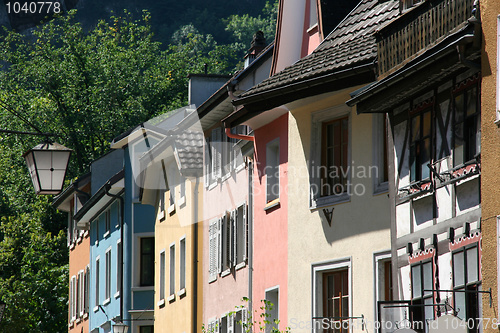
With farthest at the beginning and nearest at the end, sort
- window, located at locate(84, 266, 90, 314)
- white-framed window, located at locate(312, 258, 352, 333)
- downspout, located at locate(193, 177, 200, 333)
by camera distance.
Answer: window, located at locate(84, 266, 90, 314), downspout, located at locate(193, 177, 200, 333), white-framed window, located at locate(312, 258, 352, 333)

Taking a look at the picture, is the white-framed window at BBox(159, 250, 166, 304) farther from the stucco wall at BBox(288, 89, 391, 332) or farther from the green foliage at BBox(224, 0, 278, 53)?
the green foliage at BBox(224, 0, 278, 53)

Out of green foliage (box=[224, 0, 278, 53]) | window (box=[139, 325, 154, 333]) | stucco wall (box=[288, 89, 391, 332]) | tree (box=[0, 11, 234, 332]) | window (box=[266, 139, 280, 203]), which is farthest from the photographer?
green foliage (box=[224, 0, 278, 53])

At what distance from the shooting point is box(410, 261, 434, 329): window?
615 inches

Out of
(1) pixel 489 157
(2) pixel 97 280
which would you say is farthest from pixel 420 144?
(2) pixel 97 280

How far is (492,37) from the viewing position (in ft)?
45.3

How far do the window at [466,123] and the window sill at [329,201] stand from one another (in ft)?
15.0

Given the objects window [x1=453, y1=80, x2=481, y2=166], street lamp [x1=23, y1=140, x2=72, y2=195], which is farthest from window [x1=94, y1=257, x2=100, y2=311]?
window [x1=453, y1=80, x2=481, y2=166]

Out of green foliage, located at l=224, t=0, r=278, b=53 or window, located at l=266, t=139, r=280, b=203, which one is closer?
window, located at l=266, t=139, r=280, b=203

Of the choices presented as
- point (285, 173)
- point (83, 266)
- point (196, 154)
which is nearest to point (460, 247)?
point (285, 173)

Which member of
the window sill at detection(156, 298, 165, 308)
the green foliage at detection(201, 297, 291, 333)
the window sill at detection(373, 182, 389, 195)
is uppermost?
the window sill at detection(373, 182, 389, 195)

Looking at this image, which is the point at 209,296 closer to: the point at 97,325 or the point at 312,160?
the point at 312,160

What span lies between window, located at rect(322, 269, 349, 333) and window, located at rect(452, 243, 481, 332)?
471 centimetres

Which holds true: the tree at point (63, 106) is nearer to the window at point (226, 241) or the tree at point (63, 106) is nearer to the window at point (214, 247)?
the window at point (214, 247)

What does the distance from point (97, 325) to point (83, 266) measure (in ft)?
15.1
